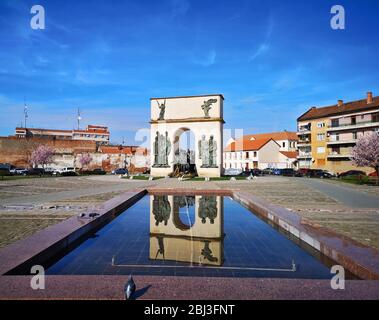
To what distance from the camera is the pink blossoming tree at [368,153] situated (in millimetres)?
30688

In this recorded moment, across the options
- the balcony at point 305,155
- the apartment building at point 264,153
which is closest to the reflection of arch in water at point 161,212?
the balcony at point 305,155

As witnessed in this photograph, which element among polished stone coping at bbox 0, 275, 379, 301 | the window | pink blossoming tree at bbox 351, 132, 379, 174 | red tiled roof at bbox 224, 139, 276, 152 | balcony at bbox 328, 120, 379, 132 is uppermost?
the window

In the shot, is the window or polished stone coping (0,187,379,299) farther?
the window

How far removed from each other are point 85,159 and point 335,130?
48.6 metres

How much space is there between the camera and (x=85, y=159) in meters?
65.1

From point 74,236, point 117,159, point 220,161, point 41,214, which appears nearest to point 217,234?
point 74,236

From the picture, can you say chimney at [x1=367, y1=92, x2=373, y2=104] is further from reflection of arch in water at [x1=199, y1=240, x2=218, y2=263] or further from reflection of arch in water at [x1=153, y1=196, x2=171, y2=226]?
reflection of arch in water at [x1=199, y1=240, x2=218, y2=263]

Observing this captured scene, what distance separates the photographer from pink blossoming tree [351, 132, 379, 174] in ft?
101

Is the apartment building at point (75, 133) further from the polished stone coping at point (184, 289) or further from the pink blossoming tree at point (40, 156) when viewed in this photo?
the polished stone coping at point (184, 289)

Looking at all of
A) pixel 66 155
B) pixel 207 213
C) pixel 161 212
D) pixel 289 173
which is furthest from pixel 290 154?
pixel 161 212

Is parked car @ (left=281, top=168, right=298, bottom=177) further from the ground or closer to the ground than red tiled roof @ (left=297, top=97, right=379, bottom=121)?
closer to the ground

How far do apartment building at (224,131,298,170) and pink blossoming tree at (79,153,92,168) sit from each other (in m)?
33.5

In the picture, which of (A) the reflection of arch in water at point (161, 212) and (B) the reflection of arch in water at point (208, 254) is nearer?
(B) the reflection of arch in water at point (208, 254)

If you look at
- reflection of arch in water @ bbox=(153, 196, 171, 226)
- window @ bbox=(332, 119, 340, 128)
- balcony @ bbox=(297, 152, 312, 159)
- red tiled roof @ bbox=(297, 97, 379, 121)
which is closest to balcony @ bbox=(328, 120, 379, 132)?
window @ bbox=(332, 119, 340, 128)
